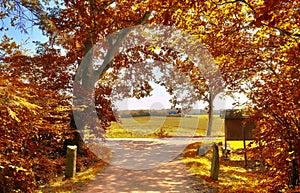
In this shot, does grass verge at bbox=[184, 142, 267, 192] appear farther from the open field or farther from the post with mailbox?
the open field

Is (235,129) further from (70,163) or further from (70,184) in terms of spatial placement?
(70,184)

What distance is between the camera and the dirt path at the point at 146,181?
7461 millimetres

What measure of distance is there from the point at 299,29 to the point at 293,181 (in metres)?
3.50

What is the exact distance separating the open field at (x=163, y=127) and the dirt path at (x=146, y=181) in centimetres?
1459

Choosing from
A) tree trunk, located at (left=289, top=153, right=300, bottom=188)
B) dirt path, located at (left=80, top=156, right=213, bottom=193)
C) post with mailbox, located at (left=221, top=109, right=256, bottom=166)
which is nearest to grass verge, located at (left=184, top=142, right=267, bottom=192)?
dirt path, located at (left=80, top=156, right=213, bottom=193)

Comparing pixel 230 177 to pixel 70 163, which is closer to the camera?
pixel 70 163

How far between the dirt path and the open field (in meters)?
14.6

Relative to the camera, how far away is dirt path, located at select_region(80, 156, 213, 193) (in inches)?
294

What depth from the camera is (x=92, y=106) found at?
460 inches

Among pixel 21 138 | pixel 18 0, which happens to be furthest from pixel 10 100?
pixel 18 0

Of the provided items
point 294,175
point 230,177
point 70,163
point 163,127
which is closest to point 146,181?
point 70,163

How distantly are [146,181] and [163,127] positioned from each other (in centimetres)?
1851

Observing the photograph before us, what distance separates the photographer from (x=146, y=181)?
834cm

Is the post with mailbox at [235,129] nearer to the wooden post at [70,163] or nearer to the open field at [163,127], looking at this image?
the wooden post at [70,163]
